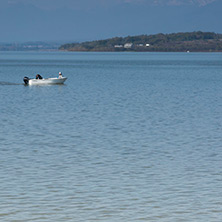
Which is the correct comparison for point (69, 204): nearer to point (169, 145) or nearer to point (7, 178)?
point (7, 178)

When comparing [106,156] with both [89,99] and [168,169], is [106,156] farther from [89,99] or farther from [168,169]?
[89,99]

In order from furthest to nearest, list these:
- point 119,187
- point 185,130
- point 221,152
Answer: point 185,130 < point 221,152 < point 119,187

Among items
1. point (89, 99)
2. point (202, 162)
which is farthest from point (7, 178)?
point (89, 99)

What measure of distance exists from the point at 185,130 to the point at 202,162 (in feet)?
34.5

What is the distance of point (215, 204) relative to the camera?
727 inches

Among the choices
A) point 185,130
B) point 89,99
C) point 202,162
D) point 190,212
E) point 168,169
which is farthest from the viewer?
point 89,99

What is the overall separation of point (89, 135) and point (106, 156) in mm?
6675

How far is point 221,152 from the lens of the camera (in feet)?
90.3

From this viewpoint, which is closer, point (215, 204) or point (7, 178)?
point (215, 204)

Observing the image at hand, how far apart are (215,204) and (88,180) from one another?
4937 millimetres

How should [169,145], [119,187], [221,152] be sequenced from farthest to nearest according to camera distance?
[169,145], [221,152], [119,187]

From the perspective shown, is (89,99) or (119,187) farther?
(89,99)

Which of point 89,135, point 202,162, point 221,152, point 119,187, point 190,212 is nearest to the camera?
point 190,212

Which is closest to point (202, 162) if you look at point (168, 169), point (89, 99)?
point (168, 169)
